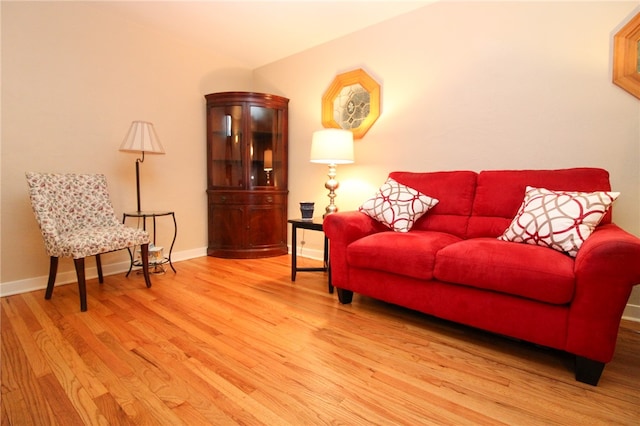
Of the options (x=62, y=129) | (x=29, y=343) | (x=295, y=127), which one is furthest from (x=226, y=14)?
(x=29, y=343)

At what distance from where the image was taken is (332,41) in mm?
3223

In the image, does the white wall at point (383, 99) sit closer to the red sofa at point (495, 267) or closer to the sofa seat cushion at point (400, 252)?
the red sofa at point (495, 267)

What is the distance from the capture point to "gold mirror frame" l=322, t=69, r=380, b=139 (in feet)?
9.59

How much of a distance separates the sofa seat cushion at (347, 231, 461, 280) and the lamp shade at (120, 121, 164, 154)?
6.22 ft

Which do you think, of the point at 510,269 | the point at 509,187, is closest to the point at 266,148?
the point at 509,187

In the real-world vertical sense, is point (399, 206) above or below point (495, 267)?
above

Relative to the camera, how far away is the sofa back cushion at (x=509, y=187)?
5.97 feet

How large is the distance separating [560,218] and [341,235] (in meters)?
1.19

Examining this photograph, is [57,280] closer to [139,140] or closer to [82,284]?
[82,284]

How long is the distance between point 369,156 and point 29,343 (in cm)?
269

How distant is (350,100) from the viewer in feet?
10.3

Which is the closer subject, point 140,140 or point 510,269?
point 510,269

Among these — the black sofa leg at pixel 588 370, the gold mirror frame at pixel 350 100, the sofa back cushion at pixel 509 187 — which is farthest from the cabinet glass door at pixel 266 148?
the black sofa leg at pixel 588 370

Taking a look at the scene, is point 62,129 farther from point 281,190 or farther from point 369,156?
point 369,156
